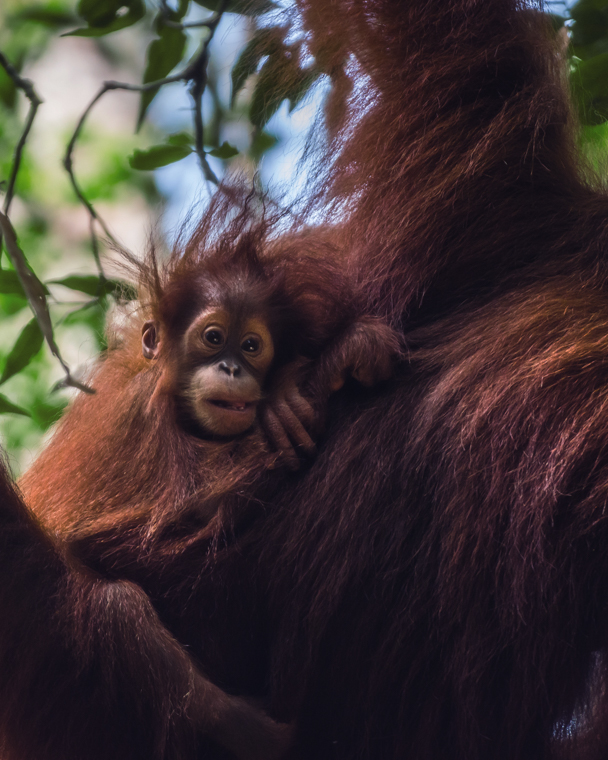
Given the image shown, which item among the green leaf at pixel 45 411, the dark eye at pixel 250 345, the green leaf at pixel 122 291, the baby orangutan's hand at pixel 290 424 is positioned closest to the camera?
the baby orangutan's hand at pixel 290 424

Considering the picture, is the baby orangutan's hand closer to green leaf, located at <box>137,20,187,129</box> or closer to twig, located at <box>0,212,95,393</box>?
twig, located at <box>0,212,95,393</box>

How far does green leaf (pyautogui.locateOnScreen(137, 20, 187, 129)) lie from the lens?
2.35 metres

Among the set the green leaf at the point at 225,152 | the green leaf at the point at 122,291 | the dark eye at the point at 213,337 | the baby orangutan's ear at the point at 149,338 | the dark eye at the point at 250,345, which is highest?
the green leaf at the point at 225,152

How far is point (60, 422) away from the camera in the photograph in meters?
2.27

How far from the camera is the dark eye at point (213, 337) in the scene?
2.06 m

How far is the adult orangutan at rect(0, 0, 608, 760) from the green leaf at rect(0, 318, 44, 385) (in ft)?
1.50

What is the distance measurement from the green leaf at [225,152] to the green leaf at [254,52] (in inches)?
6.5

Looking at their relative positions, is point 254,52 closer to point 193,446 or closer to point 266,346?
point 266,346

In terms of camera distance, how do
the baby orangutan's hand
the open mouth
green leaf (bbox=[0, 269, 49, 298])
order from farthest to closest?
green leaf (bbox=[0, 269, 49, 298]) < the open mouth < the baby orangutan's hand

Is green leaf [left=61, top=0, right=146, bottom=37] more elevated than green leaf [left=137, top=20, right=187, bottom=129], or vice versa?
green leaf [left=61, top=0, right=146, bottom=37]

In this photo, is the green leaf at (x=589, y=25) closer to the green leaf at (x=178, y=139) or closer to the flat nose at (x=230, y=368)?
the green leaf at (x=178, y=139)

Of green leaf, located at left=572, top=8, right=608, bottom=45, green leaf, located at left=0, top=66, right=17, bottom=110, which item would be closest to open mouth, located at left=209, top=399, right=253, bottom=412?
green leaf, located at left=0, top=66, right=17, bottom=110

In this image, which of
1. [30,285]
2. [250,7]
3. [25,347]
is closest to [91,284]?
[25,347]

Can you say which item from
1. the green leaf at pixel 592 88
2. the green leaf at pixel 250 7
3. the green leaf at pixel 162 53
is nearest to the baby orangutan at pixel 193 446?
the green leaf at pixel 162 53
